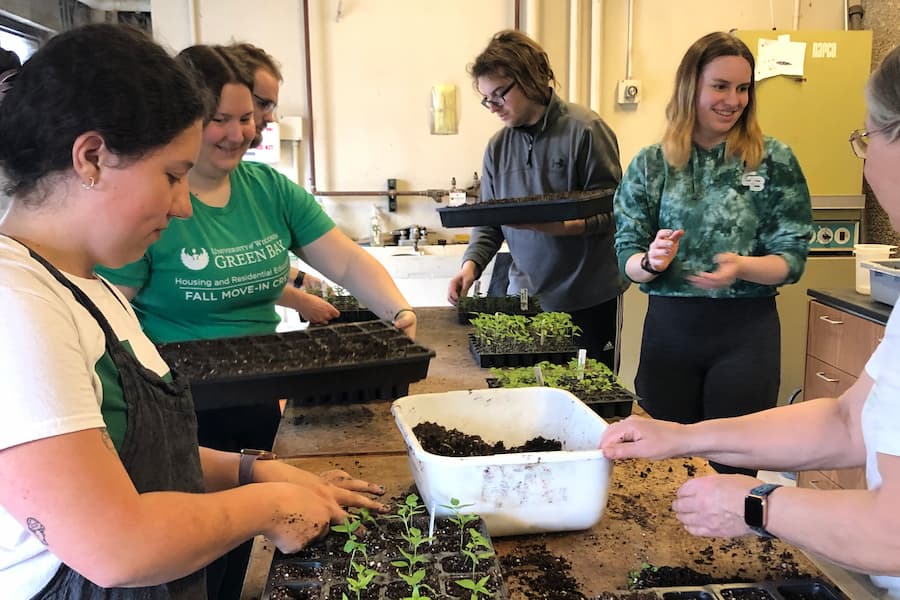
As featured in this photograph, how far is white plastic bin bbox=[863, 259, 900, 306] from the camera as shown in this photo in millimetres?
2544

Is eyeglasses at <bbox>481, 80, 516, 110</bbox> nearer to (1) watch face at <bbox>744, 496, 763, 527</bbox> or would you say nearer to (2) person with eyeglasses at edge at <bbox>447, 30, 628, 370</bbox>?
(2) person with eyeglasses at edge at <bbox>447, 30, 628, 370</bbox>

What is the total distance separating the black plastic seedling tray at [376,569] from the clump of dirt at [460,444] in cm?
20

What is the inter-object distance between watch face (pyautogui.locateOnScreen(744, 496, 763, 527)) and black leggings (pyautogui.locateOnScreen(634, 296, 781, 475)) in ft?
3.44

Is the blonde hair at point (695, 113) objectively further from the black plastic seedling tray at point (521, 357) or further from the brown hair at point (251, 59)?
Answer: the brown hair at point (251, 59)

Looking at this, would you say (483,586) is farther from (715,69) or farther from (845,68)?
(845,68)

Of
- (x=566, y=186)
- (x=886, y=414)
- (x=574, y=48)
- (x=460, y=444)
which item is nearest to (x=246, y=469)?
(x=460, y=444)

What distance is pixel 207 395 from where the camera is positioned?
4.79 ft

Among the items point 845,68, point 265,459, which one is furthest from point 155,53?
point 845,68

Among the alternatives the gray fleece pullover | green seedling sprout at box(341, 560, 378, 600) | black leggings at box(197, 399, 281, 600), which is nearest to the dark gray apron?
green seedling sprout at box(341, 560, 378, 600)

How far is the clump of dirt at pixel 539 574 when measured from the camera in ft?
Answer: 3.04

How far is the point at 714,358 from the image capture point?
81.1 inches

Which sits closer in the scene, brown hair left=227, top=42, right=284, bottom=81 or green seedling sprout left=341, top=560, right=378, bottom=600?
green seedling sprout left=341, top=560, right=378, bottom=600

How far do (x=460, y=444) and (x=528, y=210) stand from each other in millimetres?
1261

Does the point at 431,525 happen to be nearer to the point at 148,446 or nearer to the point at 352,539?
the point at 352,539
